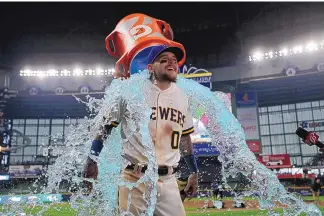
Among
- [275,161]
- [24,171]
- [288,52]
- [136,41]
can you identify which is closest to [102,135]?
[136,41]

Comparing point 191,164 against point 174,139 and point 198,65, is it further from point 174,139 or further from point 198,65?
point 198,65

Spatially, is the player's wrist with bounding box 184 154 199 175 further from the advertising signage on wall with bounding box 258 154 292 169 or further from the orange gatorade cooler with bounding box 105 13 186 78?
the advertising signage on wall with bounding box 258 154 292 169

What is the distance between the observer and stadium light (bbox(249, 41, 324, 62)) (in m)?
29.7

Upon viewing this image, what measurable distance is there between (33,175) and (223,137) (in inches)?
1143

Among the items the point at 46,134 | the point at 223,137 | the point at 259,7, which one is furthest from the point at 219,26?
the point at 223,137

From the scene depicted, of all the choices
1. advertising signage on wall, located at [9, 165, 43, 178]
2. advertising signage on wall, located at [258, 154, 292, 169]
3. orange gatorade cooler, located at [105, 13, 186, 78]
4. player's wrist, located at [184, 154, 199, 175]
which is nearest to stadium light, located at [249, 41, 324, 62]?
advertising signage on wall, located at [258, 154, 292, 169]

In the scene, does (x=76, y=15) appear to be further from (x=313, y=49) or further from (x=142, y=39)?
(x=142, y=39)

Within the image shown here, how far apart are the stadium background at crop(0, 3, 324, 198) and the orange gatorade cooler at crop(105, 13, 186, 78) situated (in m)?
25.9

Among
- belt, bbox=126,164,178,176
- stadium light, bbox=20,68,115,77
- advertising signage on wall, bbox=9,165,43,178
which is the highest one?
stadium light, bbox=20,68,115,77

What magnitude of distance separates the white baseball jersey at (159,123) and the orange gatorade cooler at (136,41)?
0.82 ft

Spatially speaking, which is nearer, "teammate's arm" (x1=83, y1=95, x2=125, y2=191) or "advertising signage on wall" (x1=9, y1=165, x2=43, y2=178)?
"teammate's arm" (x1=83, y1=95, x2=125, y2=191)

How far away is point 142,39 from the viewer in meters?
3.13

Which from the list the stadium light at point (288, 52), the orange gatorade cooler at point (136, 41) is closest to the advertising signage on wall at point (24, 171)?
the stadium light at point (288, 52)

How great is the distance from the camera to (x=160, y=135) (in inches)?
111
